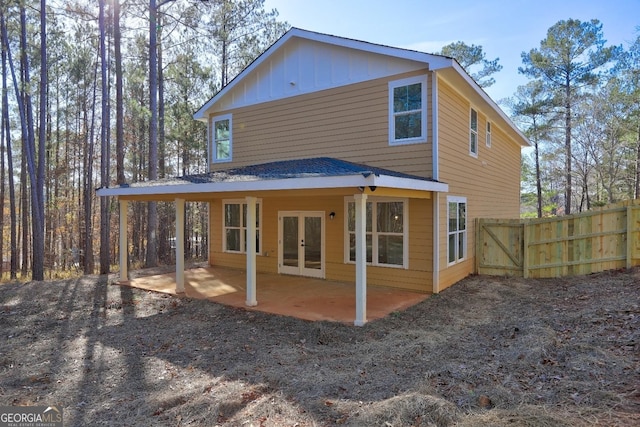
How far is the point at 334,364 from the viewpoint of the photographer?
14.8 ft

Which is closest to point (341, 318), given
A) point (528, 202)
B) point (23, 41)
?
point (23, 41)

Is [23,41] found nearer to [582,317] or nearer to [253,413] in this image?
[253,413]

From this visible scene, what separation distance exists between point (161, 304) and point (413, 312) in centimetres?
504

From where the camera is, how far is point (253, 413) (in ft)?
11.3

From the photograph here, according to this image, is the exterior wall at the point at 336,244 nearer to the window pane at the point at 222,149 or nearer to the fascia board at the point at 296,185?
the fascia board at the point at 296,185

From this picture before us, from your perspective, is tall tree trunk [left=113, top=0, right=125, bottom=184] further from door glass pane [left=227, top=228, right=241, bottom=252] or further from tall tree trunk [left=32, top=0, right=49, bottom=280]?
door glass pane [left=227, top=228, right=241, bottom=252]

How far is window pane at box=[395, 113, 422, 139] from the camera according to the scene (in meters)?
8.16

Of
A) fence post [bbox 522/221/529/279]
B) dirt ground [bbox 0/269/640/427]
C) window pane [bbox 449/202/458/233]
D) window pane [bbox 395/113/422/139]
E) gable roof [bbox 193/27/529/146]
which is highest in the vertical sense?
gable roof [bbox 193/27/529/146]

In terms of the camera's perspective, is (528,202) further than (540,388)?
Yes

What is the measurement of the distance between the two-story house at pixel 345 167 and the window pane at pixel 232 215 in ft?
0.16

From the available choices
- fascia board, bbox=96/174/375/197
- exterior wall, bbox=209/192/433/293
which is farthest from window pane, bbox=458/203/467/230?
fascia board, bbox=96/174/375/197

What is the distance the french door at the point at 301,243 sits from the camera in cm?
971

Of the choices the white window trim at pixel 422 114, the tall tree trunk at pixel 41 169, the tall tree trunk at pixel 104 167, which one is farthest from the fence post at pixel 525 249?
the tall tree trunk at pixel 41 169

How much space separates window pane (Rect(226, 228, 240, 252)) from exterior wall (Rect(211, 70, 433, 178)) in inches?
82.7
